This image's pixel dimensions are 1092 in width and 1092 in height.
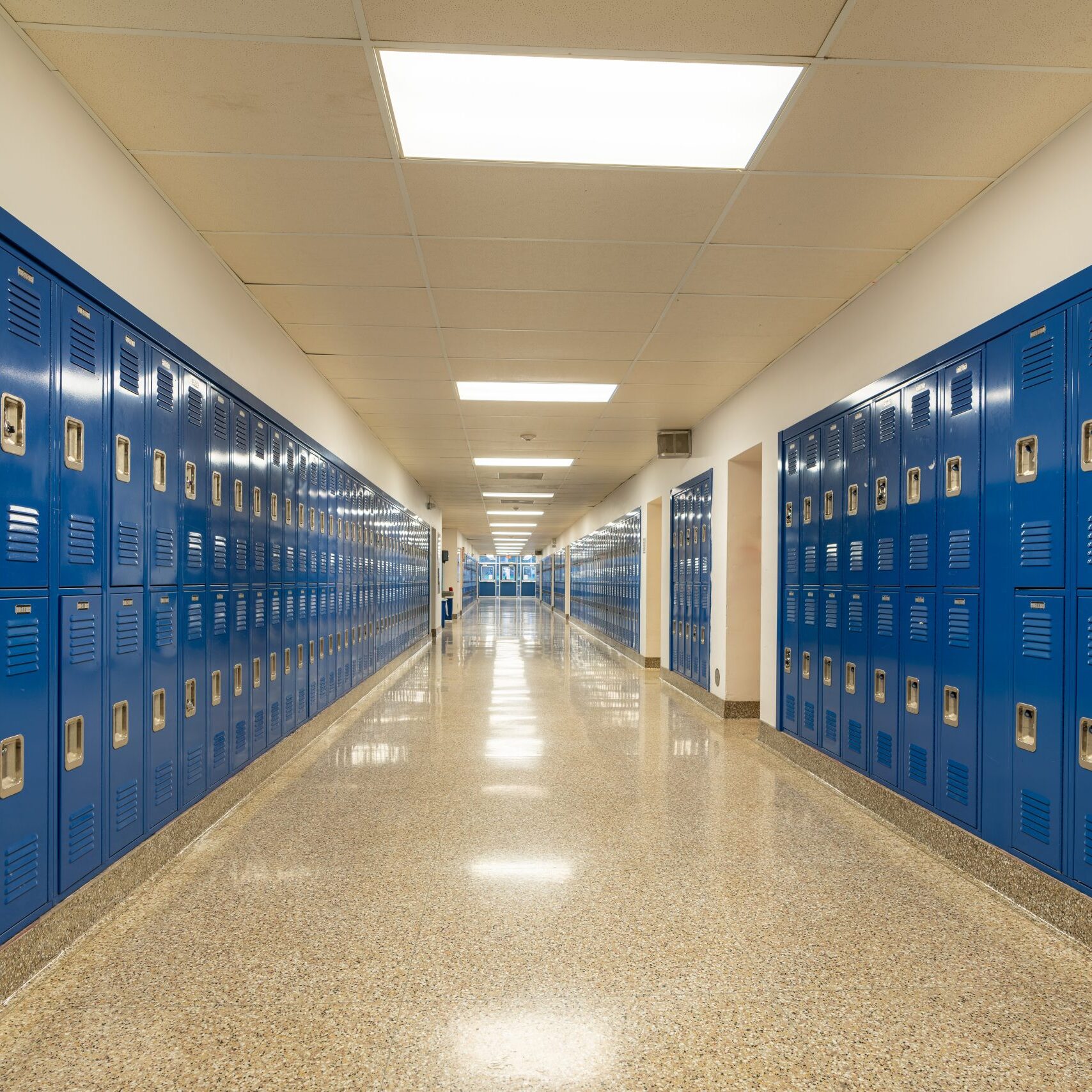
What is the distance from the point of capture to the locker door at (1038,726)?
2572 mm

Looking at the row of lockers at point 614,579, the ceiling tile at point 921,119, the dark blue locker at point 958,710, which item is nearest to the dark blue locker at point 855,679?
the dark blue locker at point 958,710

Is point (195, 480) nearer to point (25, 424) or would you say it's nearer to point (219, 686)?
point (219, 686)

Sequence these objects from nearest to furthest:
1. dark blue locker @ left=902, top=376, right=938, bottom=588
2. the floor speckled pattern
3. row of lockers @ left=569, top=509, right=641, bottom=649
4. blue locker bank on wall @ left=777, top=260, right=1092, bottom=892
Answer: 1. the floor speckled pattern
2. blue locker bank on wall @ left=777, top=260, right=1092, bottom=892
3. dark blue locker @ left=902, top=376, right=938, bottom=588
4. row of lockers @ left=569, top=509, right=641, bottom=649

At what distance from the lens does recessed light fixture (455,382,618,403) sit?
620 cm

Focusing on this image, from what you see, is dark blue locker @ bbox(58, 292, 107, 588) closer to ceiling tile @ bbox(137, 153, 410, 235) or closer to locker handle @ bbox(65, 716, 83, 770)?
locker handle @ bbox(65, 716, 83, 770)

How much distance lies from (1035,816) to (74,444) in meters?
3.54

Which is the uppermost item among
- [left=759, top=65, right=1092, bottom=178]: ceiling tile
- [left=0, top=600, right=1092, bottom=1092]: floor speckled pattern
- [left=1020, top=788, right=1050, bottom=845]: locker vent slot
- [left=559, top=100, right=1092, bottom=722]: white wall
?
[left=759, top=65, right=1092, bottom=178]: ceiling tile

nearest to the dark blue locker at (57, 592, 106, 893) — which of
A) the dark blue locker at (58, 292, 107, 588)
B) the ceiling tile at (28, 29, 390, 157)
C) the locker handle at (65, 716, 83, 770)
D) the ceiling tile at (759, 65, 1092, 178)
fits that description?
the locker handle at (65, 716, 83, 770)

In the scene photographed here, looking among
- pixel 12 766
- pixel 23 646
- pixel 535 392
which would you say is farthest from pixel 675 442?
pixel 12 766

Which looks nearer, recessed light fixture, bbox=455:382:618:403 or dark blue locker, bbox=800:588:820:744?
dark blue locker, bbox=800:588:820:744

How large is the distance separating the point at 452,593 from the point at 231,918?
1930 centimetres

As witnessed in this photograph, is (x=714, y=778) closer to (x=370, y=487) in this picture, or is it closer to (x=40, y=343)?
(x=40, y=343)

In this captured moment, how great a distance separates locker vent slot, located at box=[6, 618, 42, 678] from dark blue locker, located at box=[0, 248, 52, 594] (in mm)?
113

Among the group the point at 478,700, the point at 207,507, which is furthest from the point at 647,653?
the point at 207,507
